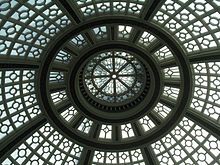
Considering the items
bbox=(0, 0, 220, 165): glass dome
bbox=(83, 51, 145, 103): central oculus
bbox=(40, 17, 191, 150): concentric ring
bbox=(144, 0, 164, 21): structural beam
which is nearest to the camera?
bbox=(144, 0, 164, 21): structural beam

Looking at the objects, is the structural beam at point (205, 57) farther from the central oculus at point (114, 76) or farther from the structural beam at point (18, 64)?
the structural beam at point (18, 64)

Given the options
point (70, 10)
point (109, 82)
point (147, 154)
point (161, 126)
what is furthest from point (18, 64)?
point (147, 154)

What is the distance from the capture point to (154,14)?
30.1 m

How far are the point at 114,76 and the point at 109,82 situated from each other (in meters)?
0.72

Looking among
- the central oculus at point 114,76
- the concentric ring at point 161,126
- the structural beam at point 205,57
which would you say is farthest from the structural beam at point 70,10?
the structural beam at point 205,57

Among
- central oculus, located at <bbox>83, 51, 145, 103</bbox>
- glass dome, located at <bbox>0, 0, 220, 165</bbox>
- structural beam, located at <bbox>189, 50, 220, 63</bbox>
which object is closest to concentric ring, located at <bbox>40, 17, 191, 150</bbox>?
glass dome, located at <bbox>0, 0, 220, 165</bbox>

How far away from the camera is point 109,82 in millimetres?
35656

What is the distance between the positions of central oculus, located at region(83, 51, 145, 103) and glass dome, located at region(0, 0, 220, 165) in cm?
8

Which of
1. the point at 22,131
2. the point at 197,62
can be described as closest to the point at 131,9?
the point at 197,62

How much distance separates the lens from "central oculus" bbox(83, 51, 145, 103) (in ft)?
113

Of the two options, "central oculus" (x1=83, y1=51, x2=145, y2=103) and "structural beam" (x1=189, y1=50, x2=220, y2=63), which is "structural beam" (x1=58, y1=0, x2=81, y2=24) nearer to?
"central oculus" (x1=83, y1=51, x2=145, y2=103)

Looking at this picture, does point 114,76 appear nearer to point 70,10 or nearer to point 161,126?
point 161,126

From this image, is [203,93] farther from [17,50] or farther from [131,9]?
[17,50]

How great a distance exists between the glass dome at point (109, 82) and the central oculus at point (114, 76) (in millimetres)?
82
